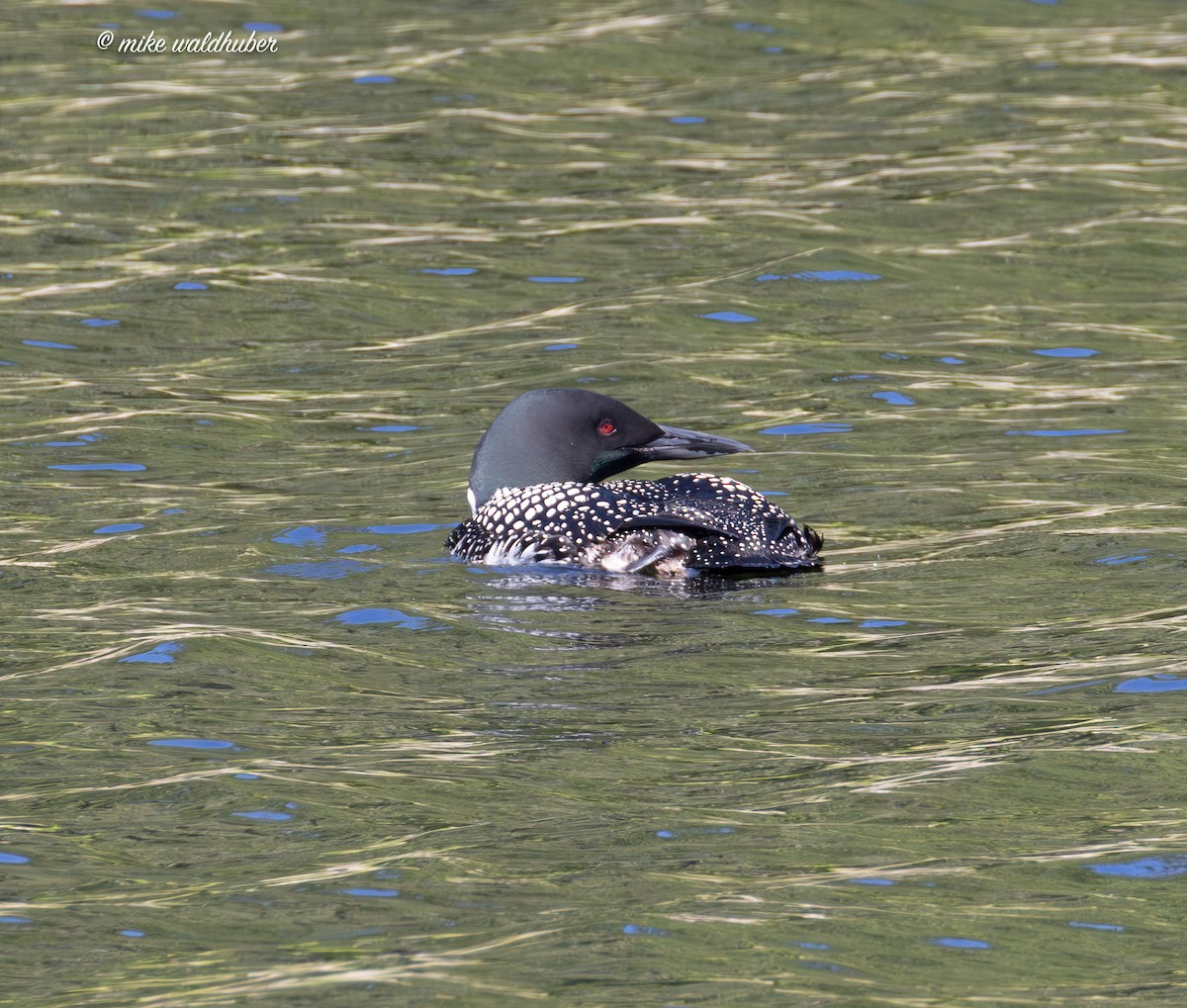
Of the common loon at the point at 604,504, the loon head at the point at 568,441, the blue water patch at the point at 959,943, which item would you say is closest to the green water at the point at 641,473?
the blue water patch at the point at 959,943

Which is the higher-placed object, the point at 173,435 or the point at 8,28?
the point at 8,28

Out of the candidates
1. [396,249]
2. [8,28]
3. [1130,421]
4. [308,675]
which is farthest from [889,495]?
[8,28]

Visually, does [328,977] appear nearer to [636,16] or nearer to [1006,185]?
[1006,185]

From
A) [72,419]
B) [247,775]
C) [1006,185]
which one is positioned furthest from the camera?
[1006,185]

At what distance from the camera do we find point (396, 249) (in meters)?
12.9

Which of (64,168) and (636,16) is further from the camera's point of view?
(636,16)

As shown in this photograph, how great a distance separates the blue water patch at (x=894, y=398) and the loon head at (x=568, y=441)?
2.16 meters

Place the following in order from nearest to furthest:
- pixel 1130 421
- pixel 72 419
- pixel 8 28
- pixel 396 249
→ pixel 1130 421 < pixel 72 419 < pixel 396 249 < pixel 8 28

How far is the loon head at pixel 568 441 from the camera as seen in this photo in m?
7.97

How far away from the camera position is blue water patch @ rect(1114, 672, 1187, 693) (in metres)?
5.74

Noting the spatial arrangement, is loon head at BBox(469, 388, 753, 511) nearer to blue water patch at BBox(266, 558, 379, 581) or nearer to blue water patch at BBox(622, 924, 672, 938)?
blue water patch at BBox(266, 558, 379, 581)

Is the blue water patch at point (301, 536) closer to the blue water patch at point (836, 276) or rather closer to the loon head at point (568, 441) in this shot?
the loon head at point (568, 441)

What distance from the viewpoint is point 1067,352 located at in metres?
10.8

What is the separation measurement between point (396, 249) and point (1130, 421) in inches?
192
